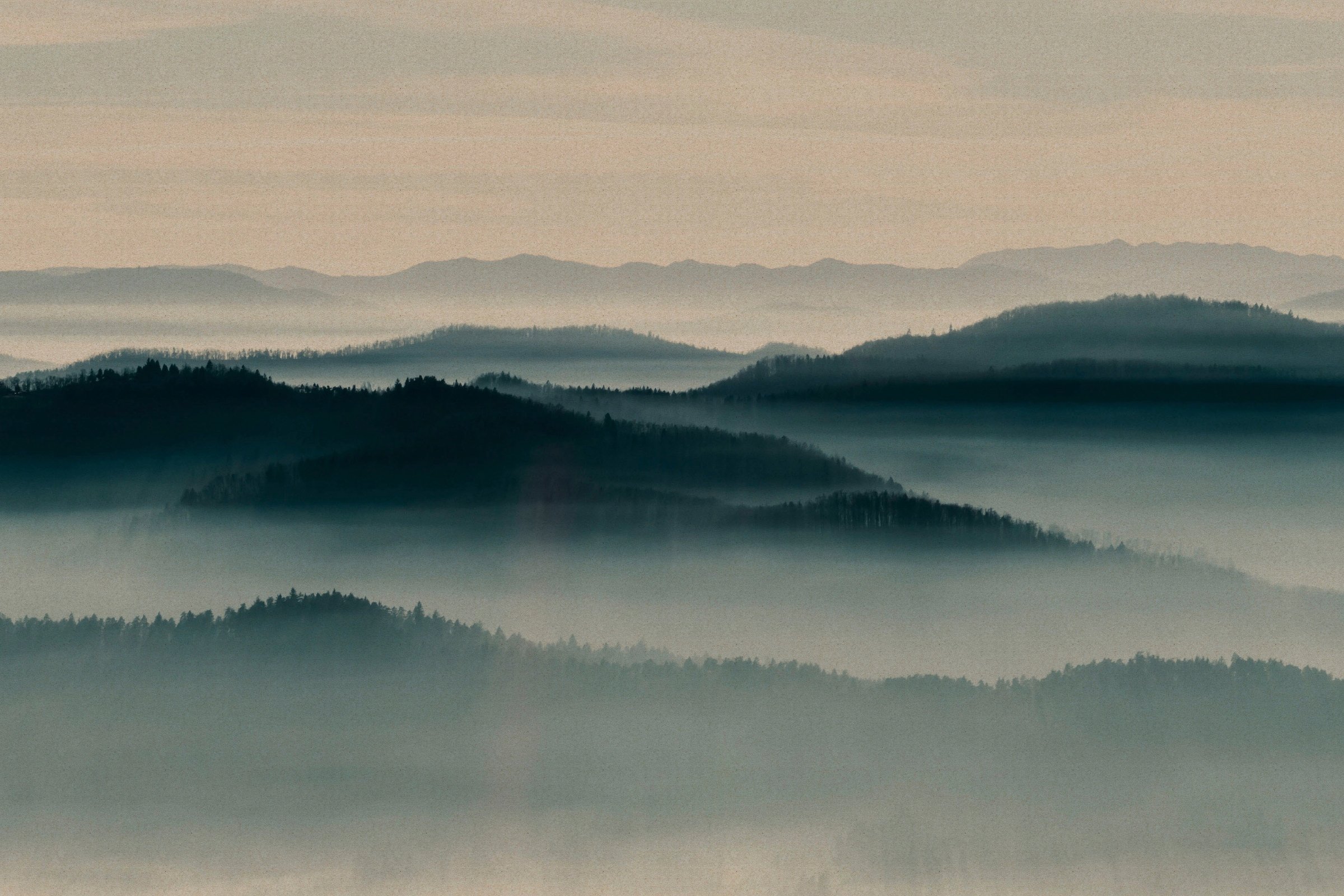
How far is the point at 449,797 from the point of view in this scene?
281 feet

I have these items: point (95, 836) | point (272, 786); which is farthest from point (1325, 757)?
point (95, 836)

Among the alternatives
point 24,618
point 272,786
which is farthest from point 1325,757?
point 24,618

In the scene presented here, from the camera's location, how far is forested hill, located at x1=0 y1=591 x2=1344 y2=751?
A: 105 meters

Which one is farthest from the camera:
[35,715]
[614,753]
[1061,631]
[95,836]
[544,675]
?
[1061,631]

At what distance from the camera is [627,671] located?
12262 cm

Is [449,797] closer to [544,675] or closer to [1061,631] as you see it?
[544,675]

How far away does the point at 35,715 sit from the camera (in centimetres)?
10594

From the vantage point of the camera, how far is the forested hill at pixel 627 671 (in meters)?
105

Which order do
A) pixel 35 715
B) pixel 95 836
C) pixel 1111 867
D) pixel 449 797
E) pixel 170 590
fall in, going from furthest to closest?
pixel 170 590 < pixel 35 715 < pixel 449 797 < pixel 95 836 < pixel 1111 867

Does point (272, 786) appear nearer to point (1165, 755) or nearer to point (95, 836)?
point (95, 836)

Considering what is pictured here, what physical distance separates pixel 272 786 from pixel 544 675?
1240 inches

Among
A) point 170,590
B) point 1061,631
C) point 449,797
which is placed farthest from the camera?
point 170,590

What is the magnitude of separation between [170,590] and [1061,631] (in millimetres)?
99868

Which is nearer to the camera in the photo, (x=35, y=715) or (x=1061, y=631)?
(x=35, y=715)
